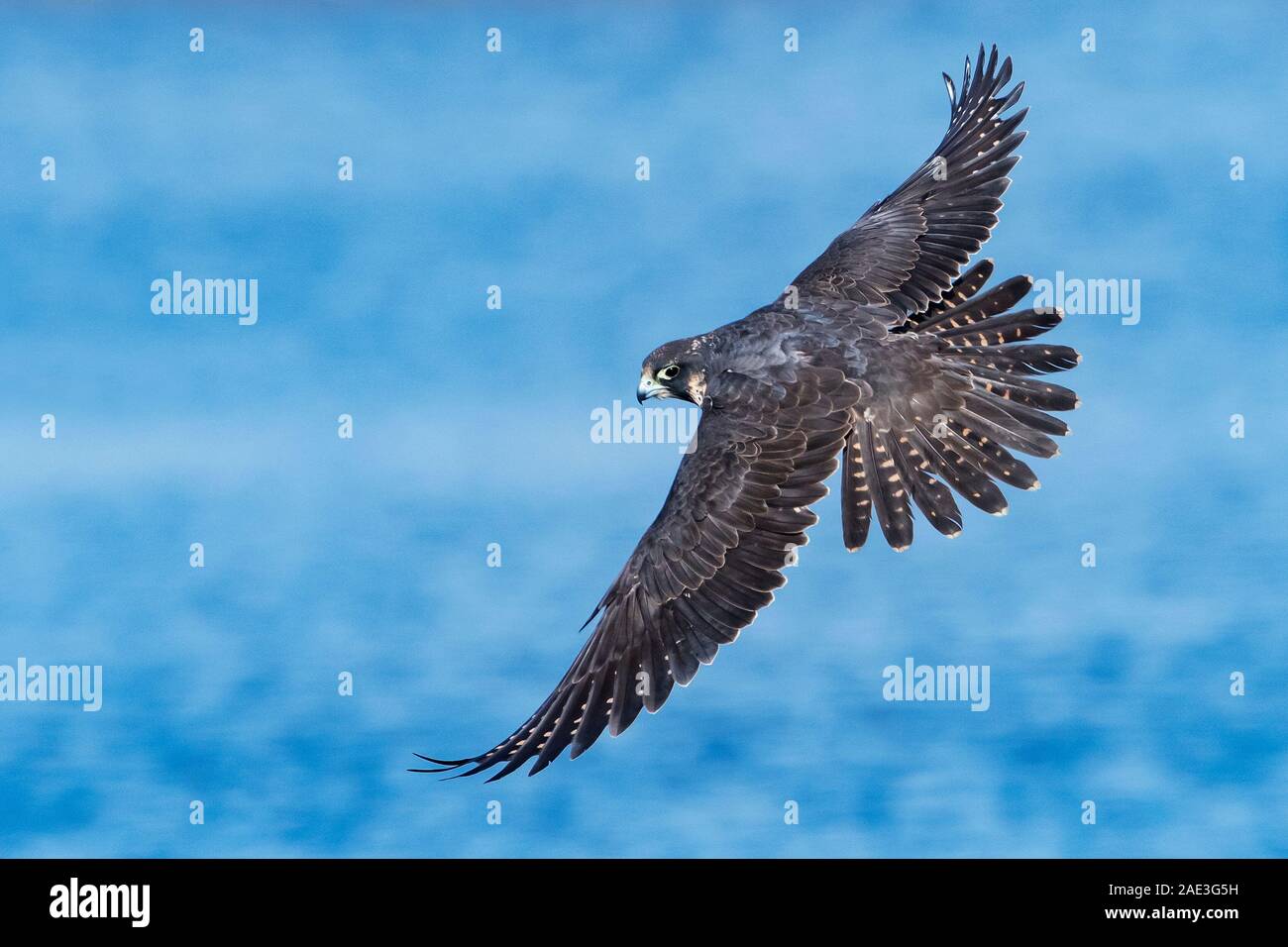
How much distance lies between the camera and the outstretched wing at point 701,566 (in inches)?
278

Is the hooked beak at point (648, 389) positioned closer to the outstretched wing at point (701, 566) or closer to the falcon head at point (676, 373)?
the falcon head at point (676, 373)

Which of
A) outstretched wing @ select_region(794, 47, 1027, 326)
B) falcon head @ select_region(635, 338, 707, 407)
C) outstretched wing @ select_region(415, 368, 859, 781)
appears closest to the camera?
outstretched wing @ select_region(415, 368, 859, 781)

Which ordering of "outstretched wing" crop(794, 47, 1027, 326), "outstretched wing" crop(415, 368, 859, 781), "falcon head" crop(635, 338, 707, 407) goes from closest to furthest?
"outstretched wing" crop(415, 368, 859, 781) → "falcon head" crop(635, 338, 707, 407) → "outstretched wing" crop(794, 47, 1027, 326)

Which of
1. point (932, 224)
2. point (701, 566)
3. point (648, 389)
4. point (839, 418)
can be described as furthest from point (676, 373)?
point (932, 224)

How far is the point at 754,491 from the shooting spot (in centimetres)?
745

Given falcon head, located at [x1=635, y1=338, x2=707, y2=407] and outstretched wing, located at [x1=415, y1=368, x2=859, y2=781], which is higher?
falcon head, located at [x1=635, y1=338, x2=707, y2=407]

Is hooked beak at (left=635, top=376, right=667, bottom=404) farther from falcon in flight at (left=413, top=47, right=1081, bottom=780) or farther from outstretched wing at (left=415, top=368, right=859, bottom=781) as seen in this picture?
outstretched wing at (left=415, top=368, right=859, bottom=781)

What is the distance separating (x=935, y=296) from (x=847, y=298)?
19.6 inches

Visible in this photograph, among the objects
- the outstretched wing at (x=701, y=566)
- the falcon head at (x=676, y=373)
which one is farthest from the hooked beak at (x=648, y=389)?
the outstretched wing at (x=701, y=566)

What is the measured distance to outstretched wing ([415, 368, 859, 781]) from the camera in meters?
7.07

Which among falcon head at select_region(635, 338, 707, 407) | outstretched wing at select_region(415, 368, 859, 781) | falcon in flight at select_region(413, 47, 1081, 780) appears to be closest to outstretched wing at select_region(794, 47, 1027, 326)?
falcon in flight at select_region(413, 47, 1081, 780)

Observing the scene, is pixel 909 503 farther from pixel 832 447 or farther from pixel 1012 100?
pixel 1012 100

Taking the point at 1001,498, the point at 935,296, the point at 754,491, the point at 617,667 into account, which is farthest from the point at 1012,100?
the point at 617,667
